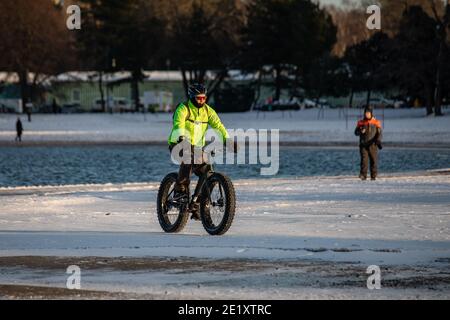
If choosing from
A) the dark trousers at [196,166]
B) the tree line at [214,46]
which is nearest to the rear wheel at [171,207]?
the dark trousers at [196,166]

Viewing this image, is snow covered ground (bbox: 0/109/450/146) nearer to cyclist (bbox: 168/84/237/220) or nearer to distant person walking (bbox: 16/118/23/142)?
distant person walking (bbox: 16/118/23/142)

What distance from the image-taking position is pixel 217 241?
1622 centimetres

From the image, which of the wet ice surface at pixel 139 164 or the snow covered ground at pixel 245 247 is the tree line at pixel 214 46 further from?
the snow covered ground at pixel 245 247

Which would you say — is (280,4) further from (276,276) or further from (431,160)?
(276,276)

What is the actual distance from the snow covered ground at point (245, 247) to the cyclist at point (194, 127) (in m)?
0.94

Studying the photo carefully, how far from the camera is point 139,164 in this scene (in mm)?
44781

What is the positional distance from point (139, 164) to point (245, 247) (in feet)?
96.7

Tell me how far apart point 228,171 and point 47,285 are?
28.4m

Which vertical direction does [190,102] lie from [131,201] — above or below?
above

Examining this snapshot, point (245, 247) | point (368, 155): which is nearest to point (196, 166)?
point (245, 247)

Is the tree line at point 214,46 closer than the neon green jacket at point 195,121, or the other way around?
the neon green jacket at point 195,121

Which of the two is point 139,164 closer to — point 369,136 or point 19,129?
point 369,136

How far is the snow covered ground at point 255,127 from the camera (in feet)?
Result: 219
